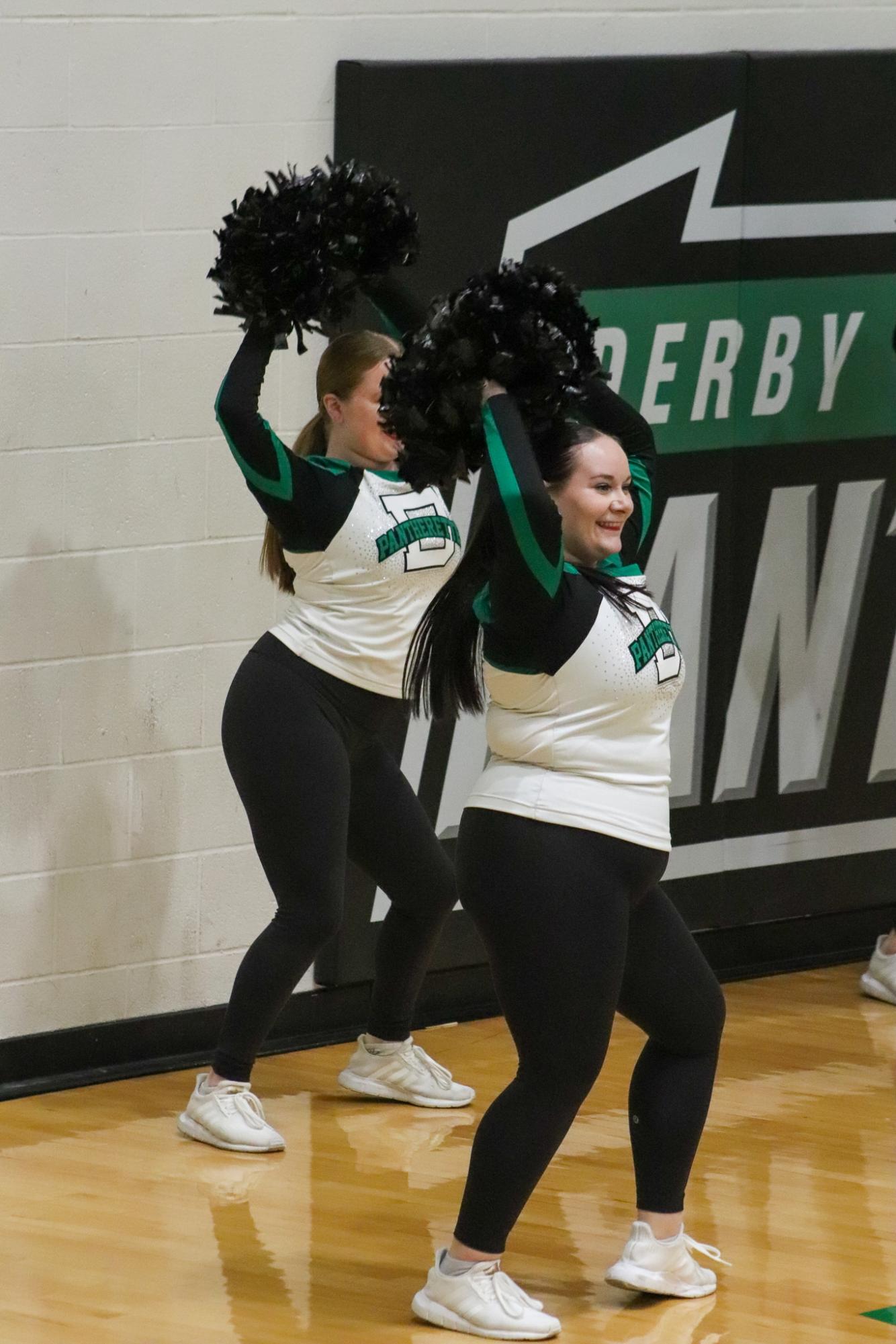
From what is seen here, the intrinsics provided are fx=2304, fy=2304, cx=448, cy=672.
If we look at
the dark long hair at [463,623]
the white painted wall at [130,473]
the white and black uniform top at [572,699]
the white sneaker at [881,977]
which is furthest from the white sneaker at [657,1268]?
the white sneaker at [881,977]

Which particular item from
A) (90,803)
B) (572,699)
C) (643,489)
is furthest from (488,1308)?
(90,803)

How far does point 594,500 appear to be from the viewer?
3227mm

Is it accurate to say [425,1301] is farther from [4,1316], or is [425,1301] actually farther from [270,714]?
[270,714]

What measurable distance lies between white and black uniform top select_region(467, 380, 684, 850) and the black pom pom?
42mm

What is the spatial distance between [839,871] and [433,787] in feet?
4.06

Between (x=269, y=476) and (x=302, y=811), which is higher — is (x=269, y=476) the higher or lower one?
the higher one

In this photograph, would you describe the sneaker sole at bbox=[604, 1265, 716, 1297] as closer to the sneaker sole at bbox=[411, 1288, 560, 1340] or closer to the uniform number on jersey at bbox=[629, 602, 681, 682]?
the sneaker sole at bbox=[411, 1288, 560, 1340]

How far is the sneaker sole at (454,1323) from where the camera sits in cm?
324

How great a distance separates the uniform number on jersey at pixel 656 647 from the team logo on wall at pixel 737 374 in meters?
1.70

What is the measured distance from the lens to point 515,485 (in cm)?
302

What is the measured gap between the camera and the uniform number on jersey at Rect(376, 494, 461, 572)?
4176 millimetres

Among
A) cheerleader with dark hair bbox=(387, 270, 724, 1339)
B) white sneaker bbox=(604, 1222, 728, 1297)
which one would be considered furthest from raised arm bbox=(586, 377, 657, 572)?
white sneaker bbox=(604, 1222, 728, 1297)

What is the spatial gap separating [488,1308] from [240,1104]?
1.05 metres

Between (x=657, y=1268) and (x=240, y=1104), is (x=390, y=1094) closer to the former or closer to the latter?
(x=240, y=1104)
